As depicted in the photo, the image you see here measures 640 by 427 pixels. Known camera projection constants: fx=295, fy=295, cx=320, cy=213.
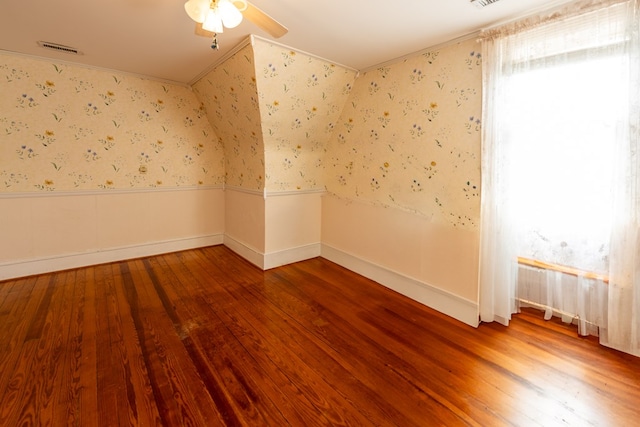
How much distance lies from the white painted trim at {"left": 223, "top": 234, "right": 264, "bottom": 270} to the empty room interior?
36mm

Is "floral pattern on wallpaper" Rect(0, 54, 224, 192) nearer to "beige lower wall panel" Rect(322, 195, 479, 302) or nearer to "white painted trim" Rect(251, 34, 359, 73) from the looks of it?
"white painted trim" Rect(251, 34, 359, 73)

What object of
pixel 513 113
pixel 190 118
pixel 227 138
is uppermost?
pixel 190 118

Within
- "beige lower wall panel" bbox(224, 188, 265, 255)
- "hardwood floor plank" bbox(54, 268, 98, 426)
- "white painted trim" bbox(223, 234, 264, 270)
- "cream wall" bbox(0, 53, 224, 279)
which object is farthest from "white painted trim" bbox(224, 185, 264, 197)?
"hardwood floor plank" bbox(54, 268, 98, 426)

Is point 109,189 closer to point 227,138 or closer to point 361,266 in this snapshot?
point 227,138

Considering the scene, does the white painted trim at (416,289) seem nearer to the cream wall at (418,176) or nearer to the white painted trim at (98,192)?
the cream wall at (418,176)

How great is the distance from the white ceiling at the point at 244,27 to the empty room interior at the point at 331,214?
2 cm

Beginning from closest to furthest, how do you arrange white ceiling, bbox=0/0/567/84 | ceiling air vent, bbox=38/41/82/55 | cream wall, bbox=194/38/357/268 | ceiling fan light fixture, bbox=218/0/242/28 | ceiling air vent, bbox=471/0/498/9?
ceiling fan light fixture, bbox=218/0/242/28
ceiling air vent, bbox=471/0/498/9
white ceiling, bbox=0/0/567/84
ceiling air vent, bbox=38/41/82/55
cream wall, bbox=194/38/357/268

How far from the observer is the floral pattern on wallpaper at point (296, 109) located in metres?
2.60

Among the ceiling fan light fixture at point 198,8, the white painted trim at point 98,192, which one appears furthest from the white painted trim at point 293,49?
the white painted trim at point 98,192

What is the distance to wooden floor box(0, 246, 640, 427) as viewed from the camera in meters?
1.43

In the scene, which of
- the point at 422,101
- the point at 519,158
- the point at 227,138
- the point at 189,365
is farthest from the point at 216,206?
the point at 519,158

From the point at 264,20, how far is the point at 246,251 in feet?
8.72

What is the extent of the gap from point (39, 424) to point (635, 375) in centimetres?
307

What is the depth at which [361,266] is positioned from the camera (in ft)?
10.6
